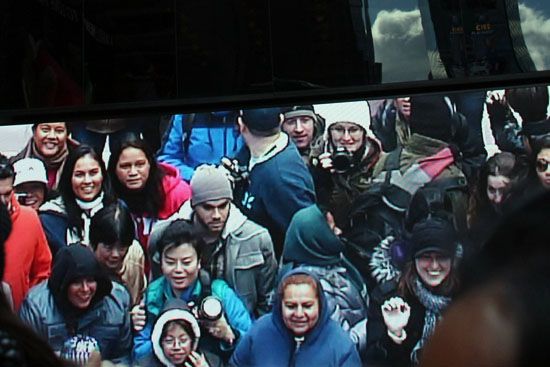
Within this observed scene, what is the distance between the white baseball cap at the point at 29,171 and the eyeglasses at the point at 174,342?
1.78 m

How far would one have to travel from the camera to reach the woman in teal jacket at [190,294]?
6.42m

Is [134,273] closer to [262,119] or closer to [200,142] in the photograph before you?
[200,142]

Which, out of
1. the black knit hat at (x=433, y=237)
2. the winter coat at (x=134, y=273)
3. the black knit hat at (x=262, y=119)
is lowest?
the winter coat at (x=134, y=273)

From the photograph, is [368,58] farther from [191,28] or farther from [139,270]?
[139,270]

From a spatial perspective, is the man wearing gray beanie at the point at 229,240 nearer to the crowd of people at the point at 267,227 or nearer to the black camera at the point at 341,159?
the crowd of people at the point at 267,227

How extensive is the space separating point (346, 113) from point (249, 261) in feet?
4.99

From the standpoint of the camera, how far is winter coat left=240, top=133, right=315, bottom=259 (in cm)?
655

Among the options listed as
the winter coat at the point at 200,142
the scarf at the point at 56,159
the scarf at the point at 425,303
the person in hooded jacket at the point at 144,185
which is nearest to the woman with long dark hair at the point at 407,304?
the scarf at the point at 425,303

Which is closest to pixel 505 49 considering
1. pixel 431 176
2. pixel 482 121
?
pixel 482 121

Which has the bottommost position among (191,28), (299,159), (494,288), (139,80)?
(494,288)

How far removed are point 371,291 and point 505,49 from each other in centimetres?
254

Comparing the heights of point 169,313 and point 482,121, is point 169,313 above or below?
below

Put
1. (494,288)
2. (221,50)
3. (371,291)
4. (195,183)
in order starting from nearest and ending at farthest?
(494,288) → (371,291) → (195,183) → (221,50)

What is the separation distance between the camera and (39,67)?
745 centimetres
